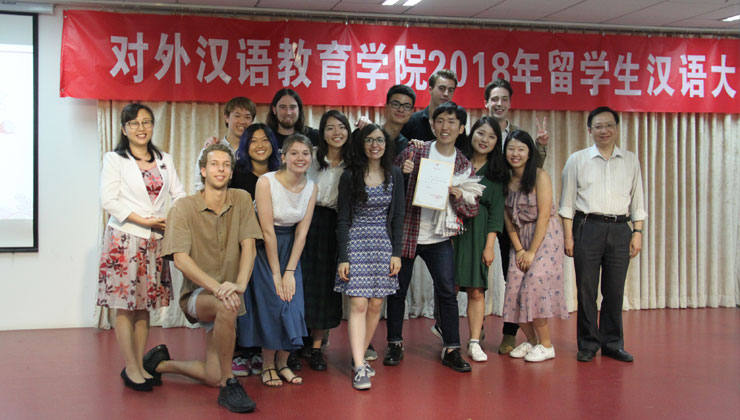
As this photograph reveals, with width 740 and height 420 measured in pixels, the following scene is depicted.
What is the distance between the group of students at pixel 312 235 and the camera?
325 centimetres

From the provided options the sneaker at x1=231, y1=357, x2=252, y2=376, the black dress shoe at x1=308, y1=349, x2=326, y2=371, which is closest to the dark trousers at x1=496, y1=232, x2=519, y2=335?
the black dress shoe at x1=308, y1=349, x2=326, y2=371

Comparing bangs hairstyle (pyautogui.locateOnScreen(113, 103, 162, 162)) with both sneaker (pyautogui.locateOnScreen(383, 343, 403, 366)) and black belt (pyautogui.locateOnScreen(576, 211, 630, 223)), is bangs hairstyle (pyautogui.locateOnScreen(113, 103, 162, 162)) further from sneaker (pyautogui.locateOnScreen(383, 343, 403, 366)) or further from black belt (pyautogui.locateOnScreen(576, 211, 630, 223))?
black belt (pyautogui.locateOnScreen(576, 211, 630, 223))

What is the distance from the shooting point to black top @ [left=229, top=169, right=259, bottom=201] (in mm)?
3574

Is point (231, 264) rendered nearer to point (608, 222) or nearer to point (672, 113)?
point (608, 222)

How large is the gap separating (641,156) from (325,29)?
3066mm

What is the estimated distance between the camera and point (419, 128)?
13.7ft

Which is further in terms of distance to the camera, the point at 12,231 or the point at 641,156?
the point at 641,156

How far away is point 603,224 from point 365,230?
1.57 meters

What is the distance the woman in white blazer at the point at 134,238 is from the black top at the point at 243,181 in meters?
0.37

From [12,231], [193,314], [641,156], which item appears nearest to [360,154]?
[193,314]

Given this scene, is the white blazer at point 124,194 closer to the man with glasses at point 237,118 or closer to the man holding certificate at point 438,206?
the man with glasses at point 237,118

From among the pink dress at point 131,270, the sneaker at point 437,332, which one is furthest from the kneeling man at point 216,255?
the sneaker at point 437,332

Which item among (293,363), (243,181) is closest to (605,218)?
(293,363)

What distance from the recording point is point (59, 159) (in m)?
4.84
